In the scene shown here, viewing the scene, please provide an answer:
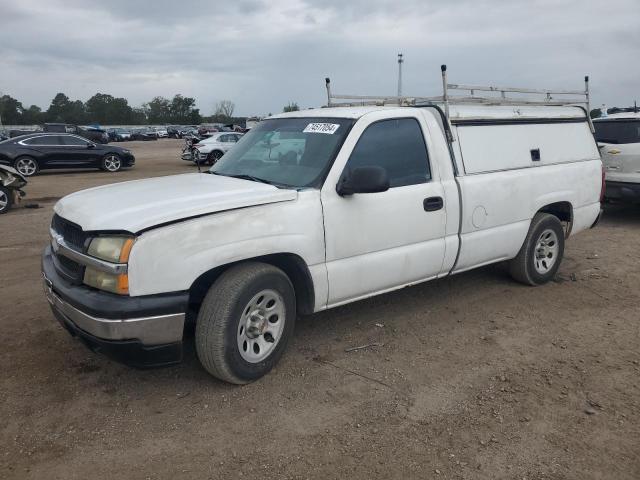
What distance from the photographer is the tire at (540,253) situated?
5414 mm

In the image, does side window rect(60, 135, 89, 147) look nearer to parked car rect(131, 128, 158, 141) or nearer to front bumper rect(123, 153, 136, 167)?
front bumper rect(123, 153, 136, 167)

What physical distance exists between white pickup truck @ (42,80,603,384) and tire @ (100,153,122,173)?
1647 cm

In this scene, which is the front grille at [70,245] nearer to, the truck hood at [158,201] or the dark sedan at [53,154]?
the truck hood at [158,201]

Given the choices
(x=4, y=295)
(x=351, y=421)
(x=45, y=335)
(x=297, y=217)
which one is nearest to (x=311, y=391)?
(x=351, y=421)

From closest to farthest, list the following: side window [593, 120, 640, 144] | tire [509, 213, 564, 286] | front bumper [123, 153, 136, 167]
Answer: tire [509, 213, 564, 286] → side window [593, 120, 640, 144] → front bumper [123, 153, 136, 167]

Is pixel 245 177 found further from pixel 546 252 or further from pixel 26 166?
pixel 26 166

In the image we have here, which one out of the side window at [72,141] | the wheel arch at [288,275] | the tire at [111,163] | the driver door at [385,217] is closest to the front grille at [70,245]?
the wheel arch at [288,275]

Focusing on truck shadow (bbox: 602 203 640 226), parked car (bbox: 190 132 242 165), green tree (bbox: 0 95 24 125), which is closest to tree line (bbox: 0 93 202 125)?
green tree (bbox: 0 95 24 125)

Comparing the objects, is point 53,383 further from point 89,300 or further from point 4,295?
point 4,295

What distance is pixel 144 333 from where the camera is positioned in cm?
310

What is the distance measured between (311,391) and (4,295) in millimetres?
3667

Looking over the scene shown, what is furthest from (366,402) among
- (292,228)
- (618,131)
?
(618,131)

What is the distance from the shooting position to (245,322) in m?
3.53

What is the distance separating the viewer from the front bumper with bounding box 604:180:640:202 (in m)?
8.48
